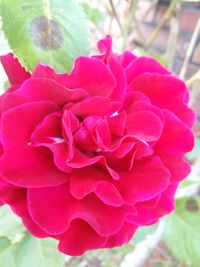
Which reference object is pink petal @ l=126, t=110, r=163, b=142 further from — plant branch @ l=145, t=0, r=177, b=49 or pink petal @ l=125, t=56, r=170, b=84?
plant branch @ l=145, t=0, r=177, b=49

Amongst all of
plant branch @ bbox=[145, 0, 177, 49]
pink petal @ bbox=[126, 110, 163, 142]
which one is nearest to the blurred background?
plant branch @ bbox=[145, 0, 177, 49]

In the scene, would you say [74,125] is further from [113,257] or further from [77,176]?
[113,257]

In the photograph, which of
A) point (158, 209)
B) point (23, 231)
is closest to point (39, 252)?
point (23, 231)

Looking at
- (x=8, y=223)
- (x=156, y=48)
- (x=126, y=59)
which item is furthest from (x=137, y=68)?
(x=156, y=48)

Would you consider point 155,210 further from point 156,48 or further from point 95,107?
point 156,48

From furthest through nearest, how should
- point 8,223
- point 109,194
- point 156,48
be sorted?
1. point 156,48
2. point 8,223
3. point 109,194
